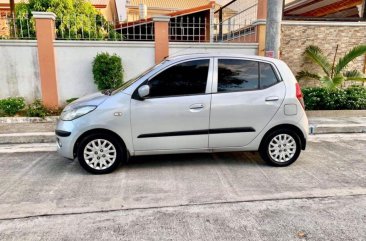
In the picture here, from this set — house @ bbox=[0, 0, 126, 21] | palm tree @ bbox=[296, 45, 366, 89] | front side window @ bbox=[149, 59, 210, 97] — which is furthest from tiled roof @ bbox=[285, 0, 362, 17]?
house @ bbox=[0, 0, 126, 21]

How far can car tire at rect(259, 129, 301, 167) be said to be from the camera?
4875 millimetres

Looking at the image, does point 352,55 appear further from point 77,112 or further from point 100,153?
point 77,112

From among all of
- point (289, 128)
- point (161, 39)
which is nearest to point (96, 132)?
point (289, 128)

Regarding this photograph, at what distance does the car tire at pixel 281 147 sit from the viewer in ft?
16.0

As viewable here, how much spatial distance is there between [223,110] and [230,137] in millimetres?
439

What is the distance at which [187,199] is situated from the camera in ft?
12.6

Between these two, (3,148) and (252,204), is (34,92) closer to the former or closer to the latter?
(3,148)

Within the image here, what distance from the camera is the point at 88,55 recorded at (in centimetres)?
859

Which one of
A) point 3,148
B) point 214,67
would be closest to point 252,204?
point 214,67

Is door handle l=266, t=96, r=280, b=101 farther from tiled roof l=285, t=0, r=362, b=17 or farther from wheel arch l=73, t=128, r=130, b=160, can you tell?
tiled roof l=285, t=0, r=362, b=17

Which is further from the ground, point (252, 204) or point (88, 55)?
point (88, 55)

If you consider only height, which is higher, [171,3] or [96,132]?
[171,3]

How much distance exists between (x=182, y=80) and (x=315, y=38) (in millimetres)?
6774

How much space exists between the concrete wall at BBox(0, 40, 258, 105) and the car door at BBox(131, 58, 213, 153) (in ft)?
14.1
